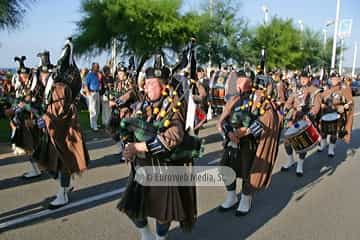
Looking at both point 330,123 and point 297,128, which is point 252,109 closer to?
point 297,128

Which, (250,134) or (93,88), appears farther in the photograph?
(93,88)

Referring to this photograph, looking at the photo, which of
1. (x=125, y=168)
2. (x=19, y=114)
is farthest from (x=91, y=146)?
(x=19, y=114)

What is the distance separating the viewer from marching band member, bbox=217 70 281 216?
15.5 ft

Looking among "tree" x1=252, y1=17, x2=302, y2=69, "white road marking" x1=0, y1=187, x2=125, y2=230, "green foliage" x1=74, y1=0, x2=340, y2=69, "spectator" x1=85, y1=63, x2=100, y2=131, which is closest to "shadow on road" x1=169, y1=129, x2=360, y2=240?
"white road marking" x1=0, y1=187, x2=125, y2=230

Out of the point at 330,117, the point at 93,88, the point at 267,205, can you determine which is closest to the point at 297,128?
the point at 267,205

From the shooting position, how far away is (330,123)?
8.48 m

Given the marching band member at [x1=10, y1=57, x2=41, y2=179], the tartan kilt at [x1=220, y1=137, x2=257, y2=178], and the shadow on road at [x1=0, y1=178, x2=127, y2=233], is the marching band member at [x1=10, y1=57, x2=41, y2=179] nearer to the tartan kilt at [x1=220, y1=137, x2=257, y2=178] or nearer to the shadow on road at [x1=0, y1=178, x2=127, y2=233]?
the shadow on road at [x1=0, y1=178, x2=127, y2=233]

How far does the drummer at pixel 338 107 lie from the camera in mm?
8594

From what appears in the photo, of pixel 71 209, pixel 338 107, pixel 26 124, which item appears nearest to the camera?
pixel 71 209

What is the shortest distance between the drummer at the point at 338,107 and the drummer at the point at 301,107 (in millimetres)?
1298

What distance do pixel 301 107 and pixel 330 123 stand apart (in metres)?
2.06

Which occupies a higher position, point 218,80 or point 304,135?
point 218,80

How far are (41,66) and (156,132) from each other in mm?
3484

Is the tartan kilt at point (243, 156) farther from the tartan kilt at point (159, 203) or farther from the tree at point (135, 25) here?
the tree at point (135, 25)
